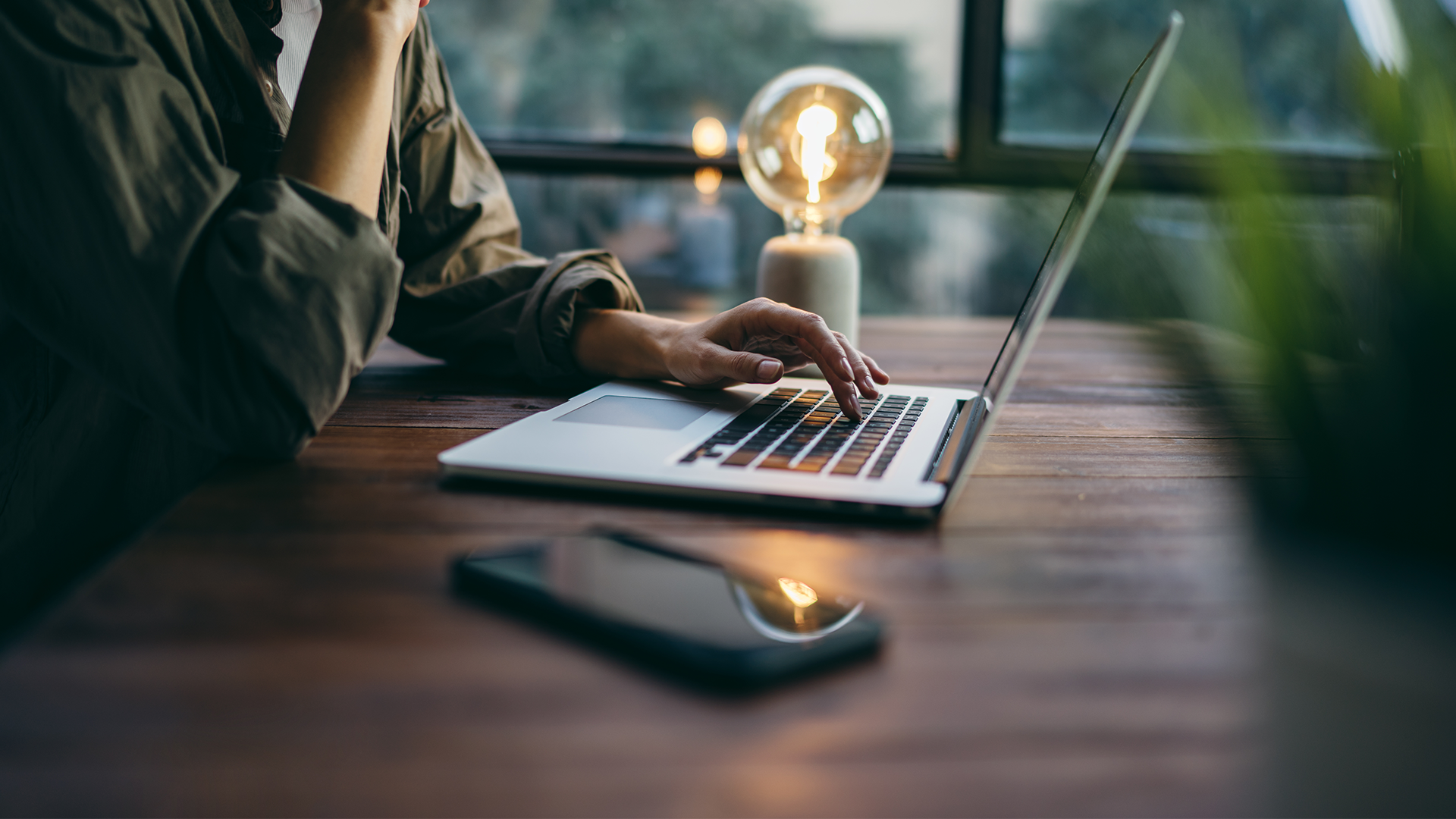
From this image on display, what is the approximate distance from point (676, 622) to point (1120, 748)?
145 millimetres

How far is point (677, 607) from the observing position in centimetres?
33

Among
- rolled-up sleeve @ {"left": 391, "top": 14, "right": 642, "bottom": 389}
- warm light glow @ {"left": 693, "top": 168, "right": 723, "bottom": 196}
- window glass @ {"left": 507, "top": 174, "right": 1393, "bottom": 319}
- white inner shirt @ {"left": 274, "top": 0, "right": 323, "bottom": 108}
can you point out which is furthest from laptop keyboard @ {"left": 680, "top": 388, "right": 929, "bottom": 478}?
warm light glow @ {"left": 693, "top": 168, "right": 723, "bottom": 196}

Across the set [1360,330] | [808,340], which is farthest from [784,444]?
[1360,330]

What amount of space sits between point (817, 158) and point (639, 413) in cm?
51

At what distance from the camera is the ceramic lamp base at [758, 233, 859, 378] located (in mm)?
985

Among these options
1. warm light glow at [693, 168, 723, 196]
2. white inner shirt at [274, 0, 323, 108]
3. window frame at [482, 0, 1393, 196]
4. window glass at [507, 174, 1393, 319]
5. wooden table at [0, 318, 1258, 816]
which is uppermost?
white inner shirt at [274, 0, 323, 108]

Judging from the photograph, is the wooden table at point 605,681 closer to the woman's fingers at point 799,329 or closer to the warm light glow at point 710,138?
the woman's fingers at point 799,329

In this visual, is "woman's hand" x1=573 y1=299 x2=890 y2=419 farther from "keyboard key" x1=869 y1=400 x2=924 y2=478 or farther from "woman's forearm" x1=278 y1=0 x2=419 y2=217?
"woman's forearm" x1=278 y1=0 x2=419 y2=217

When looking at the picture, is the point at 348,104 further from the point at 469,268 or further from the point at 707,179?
the point at 707,179

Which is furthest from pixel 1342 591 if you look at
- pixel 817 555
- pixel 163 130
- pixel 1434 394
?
pixel 163 130

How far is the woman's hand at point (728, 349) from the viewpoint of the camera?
0.69m

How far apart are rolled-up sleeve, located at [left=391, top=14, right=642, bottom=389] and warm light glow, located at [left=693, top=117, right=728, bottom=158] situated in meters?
0.87

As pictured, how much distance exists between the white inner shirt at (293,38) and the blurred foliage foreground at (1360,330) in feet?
2.79

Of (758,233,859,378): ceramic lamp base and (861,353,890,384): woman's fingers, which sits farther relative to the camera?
(758,233,859,378): ceramic lamp base
